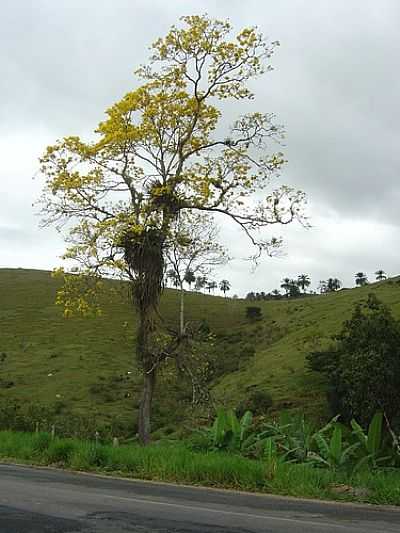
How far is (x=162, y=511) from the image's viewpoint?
959cm

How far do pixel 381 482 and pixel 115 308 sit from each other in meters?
71.5

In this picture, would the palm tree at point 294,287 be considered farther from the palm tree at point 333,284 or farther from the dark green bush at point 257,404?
the dark green bush at point 257,404

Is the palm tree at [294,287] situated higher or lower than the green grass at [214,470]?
higher

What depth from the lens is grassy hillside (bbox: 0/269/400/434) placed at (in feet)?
157

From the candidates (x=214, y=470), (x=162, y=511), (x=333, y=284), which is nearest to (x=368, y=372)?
(x=214, y=470)

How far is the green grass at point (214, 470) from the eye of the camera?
1209 centimetres

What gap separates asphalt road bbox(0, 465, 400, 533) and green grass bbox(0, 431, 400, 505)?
67cm

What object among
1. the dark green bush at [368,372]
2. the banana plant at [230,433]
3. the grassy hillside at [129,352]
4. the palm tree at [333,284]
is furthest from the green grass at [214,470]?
the palm tree at [333,284]

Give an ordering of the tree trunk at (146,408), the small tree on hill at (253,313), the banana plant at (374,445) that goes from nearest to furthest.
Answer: the banana plant at (374,445) → the tree trunk at (146,408) → the small tree on hill at (253,313)

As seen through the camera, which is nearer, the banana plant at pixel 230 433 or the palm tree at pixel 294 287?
the banana plant at pixel 230 433

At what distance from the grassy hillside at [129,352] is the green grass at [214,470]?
1754cm

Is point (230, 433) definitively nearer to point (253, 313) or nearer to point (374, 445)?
point (374, 445)

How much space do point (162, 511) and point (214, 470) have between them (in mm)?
4073

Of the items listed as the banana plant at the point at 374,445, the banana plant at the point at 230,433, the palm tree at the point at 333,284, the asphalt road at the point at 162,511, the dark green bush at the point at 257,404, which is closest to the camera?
the asphalt road at the point at 162,511
